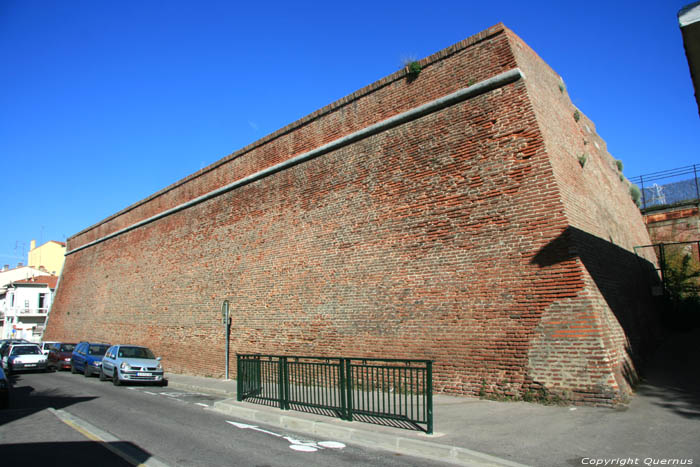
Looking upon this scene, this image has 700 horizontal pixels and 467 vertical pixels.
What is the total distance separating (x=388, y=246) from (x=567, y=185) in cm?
458

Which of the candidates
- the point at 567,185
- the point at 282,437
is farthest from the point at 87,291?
the point at 567,185

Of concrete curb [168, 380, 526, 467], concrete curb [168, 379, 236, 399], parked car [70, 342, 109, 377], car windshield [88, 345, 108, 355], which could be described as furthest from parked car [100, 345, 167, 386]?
concrete curb [168, 380, 526, 467]

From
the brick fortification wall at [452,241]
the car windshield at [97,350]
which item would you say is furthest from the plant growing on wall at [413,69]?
the car windshield at [97,350]

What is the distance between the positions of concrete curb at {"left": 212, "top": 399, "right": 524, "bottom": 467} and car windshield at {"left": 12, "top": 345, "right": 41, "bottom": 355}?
18.8 m

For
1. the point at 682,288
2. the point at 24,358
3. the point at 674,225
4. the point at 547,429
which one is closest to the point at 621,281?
the point at 547,429

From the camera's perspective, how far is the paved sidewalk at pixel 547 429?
21.1 feet

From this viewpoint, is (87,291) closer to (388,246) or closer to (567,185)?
(388,246)

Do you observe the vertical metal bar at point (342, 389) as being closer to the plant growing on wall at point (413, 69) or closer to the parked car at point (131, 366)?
the plant growing on wall at point (413, 69)

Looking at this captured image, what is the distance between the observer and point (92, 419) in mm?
10039

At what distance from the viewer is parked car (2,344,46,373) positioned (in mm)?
23312

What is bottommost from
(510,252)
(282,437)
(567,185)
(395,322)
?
(282,437)

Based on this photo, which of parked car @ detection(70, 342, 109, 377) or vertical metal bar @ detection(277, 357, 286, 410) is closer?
vertical metal bar @ detection(277, 357, 286, 410)

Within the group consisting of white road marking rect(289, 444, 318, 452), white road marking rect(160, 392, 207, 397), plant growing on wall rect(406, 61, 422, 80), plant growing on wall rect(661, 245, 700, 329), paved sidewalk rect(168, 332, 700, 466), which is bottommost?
white road marking rect(160, 392, 207, 397)

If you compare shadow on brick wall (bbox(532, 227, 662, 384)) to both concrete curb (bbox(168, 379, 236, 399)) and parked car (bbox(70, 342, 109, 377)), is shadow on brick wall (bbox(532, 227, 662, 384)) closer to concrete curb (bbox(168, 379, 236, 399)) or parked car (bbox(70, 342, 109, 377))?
concrete curb (bbox(168, 379, 236, 399))
